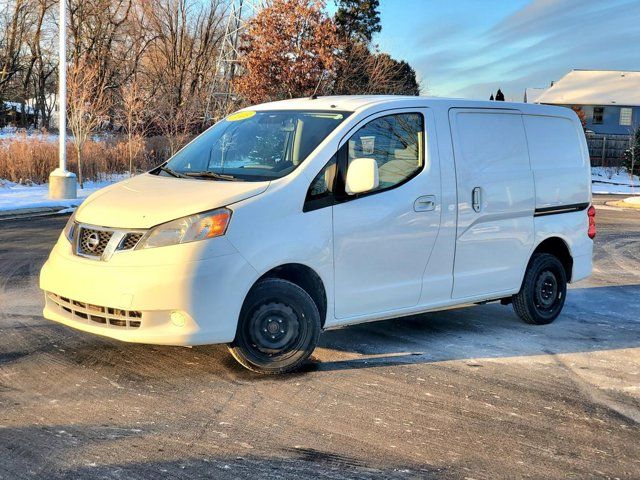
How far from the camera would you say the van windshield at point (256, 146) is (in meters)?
5.02

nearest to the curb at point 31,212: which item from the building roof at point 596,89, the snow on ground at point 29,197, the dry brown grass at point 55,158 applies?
the snow on ground at point 29,197

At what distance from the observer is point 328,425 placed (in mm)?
4020

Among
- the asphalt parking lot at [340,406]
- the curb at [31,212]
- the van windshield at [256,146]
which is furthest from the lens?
the curb at [31,212]

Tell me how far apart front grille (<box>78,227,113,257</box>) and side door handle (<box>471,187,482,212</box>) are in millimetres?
2920

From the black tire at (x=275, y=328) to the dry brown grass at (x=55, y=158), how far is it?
60.6 feet

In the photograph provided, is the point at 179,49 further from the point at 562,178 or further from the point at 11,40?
the point at 562,178

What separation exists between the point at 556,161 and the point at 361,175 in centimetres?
258

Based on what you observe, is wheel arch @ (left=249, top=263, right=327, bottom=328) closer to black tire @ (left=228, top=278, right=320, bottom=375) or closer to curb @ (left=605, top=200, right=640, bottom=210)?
black tire @ (left=228, top=278, right=320, bottom=375)

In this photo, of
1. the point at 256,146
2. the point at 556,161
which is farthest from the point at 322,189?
the point at 556,161

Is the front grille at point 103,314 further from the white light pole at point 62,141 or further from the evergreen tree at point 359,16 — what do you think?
the evergreen tree at point 359,16

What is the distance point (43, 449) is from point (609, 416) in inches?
133

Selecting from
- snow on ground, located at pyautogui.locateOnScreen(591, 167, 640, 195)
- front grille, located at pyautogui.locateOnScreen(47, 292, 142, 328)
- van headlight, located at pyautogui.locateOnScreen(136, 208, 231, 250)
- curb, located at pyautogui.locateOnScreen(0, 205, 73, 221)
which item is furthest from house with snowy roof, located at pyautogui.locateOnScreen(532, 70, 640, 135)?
front grille, located at pyautogui.locateOnScreen(47, 292, 142, 328)

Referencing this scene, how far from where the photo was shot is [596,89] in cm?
5475

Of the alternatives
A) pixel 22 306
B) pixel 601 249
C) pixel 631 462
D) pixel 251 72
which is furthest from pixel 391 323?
pixel 251 72
